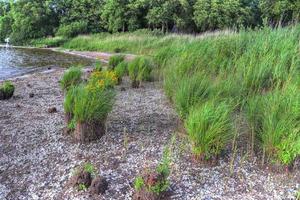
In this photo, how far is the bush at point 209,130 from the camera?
12.0 feet

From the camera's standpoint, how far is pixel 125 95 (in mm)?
7484

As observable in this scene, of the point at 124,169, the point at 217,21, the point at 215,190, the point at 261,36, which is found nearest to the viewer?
the point at 215,190

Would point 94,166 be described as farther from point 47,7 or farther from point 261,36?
point 47,7

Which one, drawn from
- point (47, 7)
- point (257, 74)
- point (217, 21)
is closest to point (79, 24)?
point (47, 7)

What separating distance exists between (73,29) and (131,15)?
7186 mm

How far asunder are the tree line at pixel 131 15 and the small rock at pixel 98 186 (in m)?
30.4

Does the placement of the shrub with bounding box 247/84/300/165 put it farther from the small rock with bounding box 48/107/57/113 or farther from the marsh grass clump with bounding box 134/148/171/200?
the small rock with bounding box 48/107/57/113

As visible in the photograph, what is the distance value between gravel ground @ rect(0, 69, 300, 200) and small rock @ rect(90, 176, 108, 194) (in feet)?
0.23

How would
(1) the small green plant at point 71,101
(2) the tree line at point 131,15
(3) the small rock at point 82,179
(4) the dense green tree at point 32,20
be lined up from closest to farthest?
(3) the small rock at point 82,179, (1) the small green plant at point 71,101, (2) the tree line at point 131,15, (4) the dense green tree at point 32,20

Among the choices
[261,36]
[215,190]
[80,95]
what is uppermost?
[261,36]

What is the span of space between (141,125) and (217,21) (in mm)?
31884

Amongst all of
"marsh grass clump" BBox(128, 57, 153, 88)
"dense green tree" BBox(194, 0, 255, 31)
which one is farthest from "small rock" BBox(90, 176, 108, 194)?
"dense green tree" BBox(194, 0, 255, 31)

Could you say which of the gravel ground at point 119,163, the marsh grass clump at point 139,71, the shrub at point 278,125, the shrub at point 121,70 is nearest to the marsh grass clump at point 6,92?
the gravel ground at point 119,163

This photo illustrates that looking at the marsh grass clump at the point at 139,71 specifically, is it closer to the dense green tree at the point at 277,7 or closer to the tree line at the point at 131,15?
the tree line at the point at 131,15
